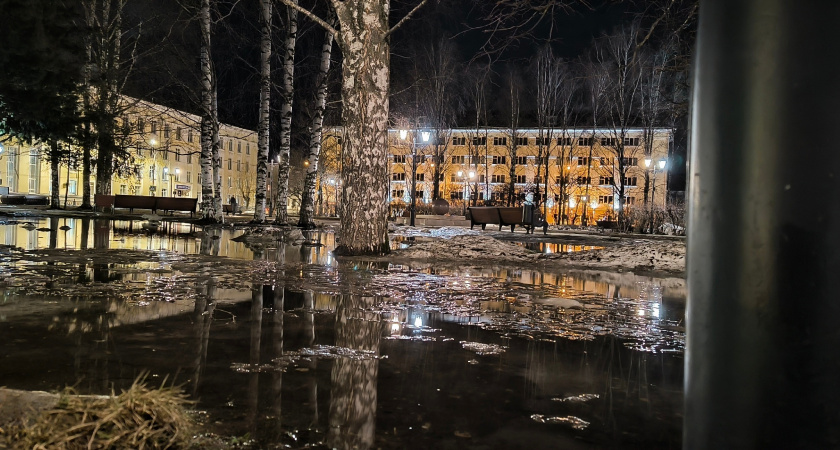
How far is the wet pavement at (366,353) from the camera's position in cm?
292

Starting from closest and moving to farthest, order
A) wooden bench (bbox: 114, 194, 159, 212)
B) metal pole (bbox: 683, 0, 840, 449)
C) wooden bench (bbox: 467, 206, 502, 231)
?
metal pole (bbox: 683, 0, 840, 449), wooden bench (bbox: 467, 206, 502, 231), wooden bench (bbox: 114, 194, 159, 212)

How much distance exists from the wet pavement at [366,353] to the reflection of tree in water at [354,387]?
0.01m

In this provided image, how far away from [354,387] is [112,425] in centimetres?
151

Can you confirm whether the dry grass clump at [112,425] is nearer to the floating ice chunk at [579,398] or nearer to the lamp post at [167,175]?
the floating ice chunk at [579,398]

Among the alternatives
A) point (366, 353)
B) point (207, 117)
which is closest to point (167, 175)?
point (207, 117)

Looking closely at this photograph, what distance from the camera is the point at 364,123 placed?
41.0ft

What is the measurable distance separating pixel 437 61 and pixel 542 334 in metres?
51.7

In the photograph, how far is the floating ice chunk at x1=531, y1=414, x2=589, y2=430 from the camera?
9.80ft

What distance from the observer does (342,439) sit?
2674mm

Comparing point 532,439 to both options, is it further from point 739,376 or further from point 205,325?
point 205,325

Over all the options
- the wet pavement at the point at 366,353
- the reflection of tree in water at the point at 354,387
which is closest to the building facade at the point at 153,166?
the wet pavement at the point at 366,353

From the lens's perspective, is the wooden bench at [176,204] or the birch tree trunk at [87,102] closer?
the birch tree trunk at [87,102]

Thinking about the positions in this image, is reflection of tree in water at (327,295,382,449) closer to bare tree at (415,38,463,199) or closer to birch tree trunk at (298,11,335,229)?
birch tree trunk at (298,11,335,229)

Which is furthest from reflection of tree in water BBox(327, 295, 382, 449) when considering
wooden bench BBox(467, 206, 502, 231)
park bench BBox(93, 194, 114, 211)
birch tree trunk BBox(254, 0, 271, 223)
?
park bench BBox(93, 194, 114, 211)
